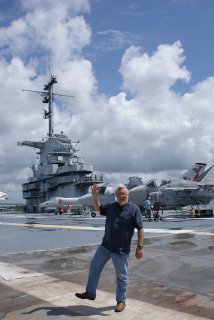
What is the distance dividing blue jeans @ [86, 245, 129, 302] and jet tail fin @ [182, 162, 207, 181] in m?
34.8

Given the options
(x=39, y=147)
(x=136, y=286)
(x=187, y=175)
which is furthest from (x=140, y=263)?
(x=39, y=147)

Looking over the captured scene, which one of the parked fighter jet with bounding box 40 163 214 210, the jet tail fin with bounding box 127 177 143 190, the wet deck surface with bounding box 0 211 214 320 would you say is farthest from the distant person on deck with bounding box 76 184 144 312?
the jet tail fin with bounding box 127 177 143 190

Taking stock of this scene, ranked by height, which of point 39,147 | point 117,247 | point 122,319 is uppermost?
point 39,147

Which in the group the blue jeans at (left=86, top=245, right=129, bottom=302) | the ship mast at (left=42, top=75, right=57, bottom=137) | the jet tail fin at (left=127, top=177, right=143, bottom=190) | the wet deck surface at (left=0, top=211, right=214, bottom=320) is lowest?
the wet deck surface at (left=0, top=211, right=214, bottom=320)

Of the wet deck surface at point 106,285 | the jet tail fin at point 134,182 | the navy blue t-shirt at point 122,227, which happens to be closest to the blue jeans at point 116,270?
the navy blue t-shirt at point 122,227

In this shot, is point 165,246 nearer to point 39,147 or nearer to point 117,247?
point 117,247

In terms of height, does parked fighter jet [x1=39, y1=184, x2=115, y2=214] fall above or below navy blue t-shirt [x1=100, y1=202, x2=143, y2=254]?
above

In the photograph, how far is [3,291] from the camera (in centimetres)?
636

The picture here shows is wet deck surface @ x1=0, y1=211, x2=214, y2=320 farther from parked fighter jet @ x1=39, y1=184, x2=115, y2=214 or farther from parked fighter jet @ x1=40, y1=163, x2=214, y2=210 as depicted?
parked fighter jet @ x1=39, y1=184, x2=115, y2=214

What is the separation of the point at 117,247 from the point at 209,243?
A: 7297mm

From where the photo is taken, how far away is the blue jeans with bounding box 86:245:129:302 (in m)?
5.23

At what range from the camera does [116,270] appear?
5.37 meters

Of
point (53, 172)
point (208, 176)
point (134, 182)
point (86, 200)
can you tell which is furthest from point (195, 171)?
point (53, 172)

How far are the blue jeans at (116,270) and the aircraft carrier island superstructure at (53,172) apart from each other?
54212 mm
